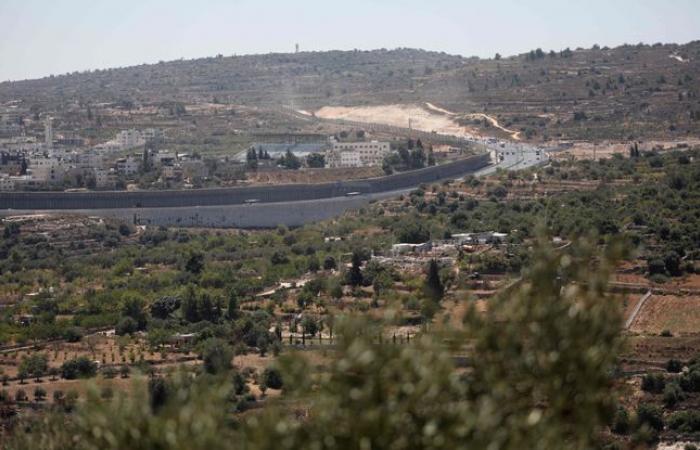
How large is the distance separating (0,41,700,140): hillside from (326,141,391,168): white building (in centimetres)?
1206

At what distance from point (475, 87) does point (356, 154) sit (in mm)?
28950

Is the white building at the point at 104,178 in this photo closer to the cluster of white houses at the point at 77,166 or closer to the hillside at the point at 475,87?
the cluster of white houses at the point at 77,166

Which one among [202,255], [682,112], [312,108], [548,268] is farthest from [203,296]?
[312,108]

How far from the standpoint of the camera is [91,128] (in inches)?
3238

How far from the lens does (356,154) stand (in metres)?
65.3

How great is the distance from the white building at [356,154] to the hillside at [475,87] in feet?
39.6

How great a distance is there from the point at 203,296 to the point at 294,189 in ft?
81.2

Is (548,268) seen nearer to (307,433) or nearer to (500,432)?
(500,432)

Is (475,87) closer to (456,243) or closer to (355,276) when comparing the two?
(456,243)

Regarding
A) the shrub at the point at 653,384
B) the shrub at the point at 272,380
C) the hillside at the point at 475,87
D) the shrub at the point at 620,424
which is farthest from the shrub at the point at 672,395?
the hillside at the point at 475,87

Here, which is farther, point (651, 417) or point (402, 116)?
point (402, 116)

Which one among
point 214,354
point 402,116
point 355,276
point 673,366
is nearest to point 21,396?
point 214,354

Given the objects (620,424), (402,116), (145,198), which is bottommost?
(145,198)

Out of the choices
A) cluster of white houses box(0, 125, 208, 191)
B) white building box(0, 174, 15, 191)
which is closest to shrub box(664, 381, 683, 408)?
cluster of white houses box(0, 125, 208, 191)
